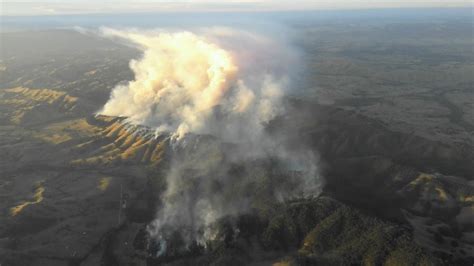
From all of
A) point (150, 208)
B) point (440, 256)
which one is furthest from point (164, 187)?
point (440, 256)

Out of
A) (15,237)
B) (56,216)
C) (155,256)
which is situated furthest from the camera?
(56,216)

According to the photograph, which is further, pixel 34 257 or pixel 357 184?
pixel 357 184

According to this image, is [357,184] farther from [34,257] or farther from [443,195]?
[34,257]

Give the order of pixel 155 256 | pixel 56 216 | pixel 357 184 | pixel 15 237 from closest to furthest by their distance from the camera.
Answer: pixel 155 256 < pixel 15 237 < pixel 56 216 < pixel 357 184

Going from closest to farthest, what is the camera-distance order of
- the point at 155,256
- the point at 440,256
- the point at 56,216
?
1. the point at 440,256
2. the point at 155,256
3. the point at 56,216

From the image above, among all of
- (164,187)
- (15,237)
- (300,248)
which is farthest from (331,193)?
(15,237)

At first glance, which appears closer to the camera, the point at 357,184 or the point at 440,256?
the point at 440,256

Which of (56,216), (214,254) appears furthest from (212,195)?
(56,216)

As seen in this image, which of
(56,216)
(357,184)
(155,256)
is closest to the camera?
(155,256)

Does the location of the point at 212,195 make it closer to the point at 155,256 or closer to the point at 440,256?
the point at 155,256
